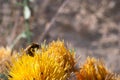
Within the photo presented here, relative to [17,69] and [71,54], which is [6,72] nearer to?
[17,69]

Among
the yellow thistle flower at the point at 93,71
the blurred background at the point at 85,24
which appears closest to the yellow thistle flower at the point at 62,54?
the yellow thistle flower at the point at 93,71

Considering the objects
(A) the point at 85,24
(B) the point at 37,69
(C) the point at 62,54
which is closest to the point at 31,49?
(C) the point at 62,54

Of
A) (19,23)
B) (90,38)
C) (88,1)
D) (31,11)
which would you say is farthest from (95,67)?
(88,1)

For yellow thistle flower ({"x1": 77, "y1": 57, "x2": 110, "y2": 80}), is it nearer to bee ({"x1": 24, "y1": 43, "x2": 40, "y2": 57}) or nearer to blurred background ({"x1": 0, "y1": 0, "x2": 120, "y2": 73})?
bee ({"x1": 24, "y1": 43, "x2": 40, "y2": 57})

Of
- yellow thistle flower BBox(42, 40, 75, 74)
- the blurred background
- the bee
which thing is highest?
the blurred background

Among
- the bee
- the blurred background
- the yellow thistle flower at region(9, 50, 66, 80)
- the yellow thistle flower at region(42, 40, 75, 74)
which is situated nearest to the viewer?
the yellow thistle flower at region(9, 50, 66, 80)

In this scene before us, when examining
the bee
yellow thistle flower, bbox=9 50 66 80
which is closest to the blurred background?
the bee

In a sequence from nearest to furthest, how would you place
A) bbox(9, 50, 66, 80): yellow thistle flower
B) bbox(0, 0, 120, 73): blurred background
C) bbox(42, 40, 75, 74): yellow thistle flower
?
1. bbox(9, 50, 66, 80): yellow thistle flower
2. bbox(42, 40, 75, 74): yellow thistle flower
3. bbox(0, 0, 120, 73): blurred background
